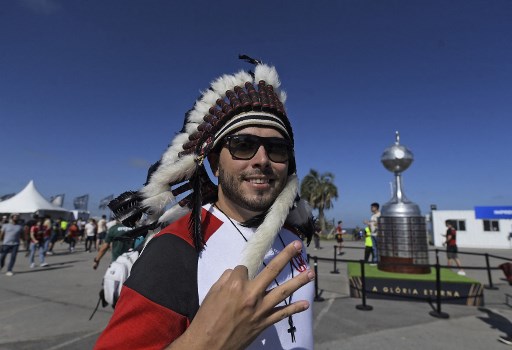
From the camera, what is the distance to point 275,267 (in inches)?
35.2

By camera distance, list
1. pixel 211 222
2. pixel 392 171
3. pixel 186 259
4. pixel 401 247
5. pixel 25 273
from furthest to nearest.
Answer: pixel 392 171 → pixel 25 273 → pixel 401 247 → pixel 211 222 → pixel 186 259

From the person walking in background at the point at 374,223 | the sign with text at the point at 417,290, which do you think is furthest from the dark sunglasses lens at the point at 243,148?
the person walking in background at the point at 374,223

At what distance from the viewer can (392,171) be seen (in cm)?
932

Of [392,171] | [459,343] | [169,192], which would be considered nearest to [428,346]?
[459,343]

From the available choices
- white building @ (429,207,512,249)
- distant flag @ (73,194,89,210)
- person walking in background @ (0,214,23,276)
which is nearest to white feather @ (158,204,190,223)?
person walking in background @ (0,214,23,276)

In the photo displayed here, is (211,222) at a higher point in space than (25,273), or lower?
higher

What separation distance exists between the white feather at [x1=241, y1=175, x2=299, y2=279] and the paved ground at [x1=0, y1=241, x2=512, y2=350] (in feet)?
10.4

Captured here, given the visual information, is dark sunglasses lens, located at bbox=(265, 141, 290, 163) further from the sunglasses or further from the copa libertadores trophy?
the copa libertadores trophy

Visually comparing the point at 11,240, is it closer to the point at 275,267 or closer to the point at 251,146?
the point at 251,146

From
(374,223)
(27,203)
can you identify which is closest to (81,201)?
(27,203)

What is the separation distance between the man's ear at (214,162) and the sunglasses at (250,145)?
19 cm

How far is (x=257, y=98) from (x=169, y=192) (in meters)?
0.71

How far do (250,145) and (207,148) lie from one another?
23cm

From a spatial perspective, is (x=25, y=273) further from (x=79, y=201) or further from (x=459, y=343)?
(x=79, y=201)
